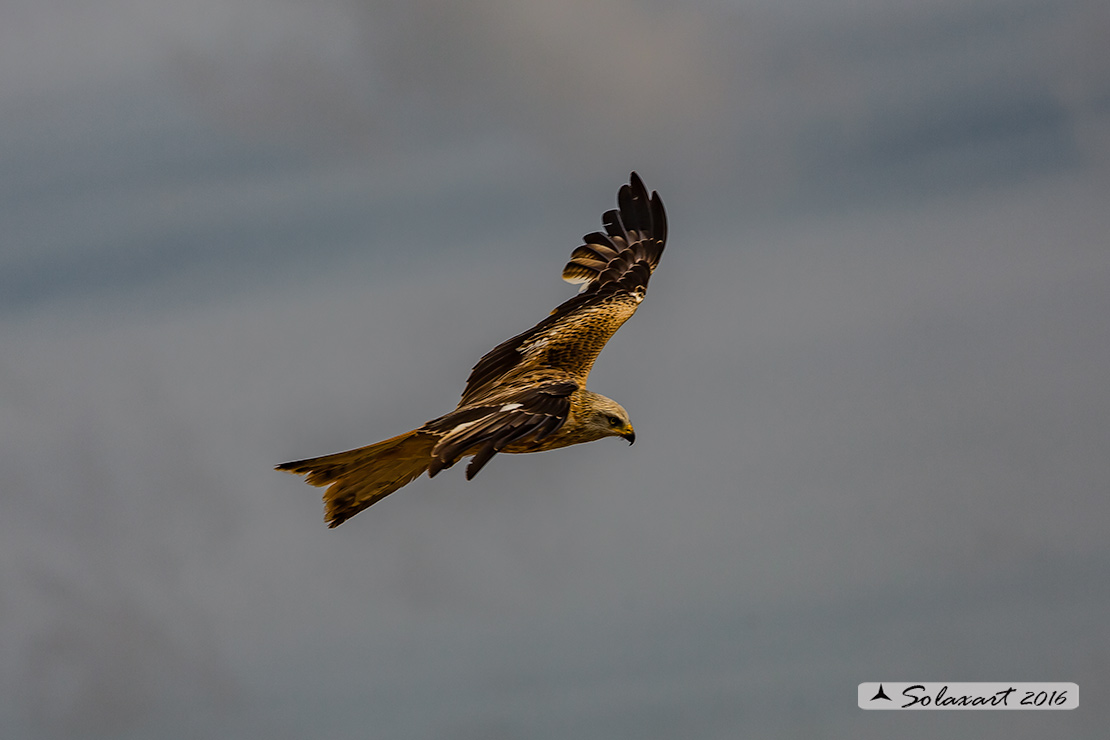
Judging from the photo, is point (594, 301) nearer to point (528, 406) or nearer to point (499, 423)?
point (528, 406)

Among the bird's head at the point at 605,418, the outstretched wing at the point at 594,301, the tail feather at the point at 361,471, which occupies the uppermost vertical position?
the outstretched wing at the point at 594,301

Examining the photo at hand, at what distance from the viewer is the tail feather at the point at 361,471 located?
57.8 ft

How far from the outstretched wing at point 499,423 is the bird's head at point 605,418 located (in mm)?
554

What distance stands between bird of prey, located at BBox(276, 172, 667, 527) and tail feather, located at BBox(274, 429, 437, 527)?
0.05 feet

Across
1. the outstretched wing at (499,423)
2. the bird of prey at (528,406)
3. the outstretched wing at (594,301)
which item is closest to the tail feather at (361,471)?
the bird of prey at (528,406)

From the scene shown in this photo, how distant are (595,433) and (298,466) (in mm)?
4400

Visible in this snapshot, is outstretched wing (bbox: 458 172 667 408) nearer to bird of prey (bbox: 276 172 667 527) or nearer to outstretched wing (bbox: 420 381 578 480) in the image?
bird of prey (bbox: 276 172 667 527)

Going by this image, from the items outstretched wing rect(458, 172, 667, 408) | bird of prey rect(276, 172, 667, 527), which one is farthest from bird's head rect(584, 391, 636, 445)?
outstretched wing rect(458, 172, 667, 408)

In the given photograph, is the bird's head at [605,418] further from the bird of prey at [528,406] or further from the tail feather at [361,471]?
the tail feather at [361,471]

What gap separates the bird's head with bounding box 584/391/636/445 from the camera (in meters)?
19.0

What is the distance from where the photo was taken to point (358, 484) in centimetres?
1828

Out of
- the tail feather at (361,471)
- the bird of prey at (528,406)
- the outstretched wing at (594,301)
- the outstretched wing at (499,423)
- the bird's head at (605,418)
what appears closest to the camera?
the outstretched wing at (499,423)

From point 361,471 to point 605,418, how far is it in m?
3.65

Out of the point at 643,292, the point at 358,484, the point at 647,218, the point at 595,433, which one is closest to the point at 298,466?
the point at 358,484
